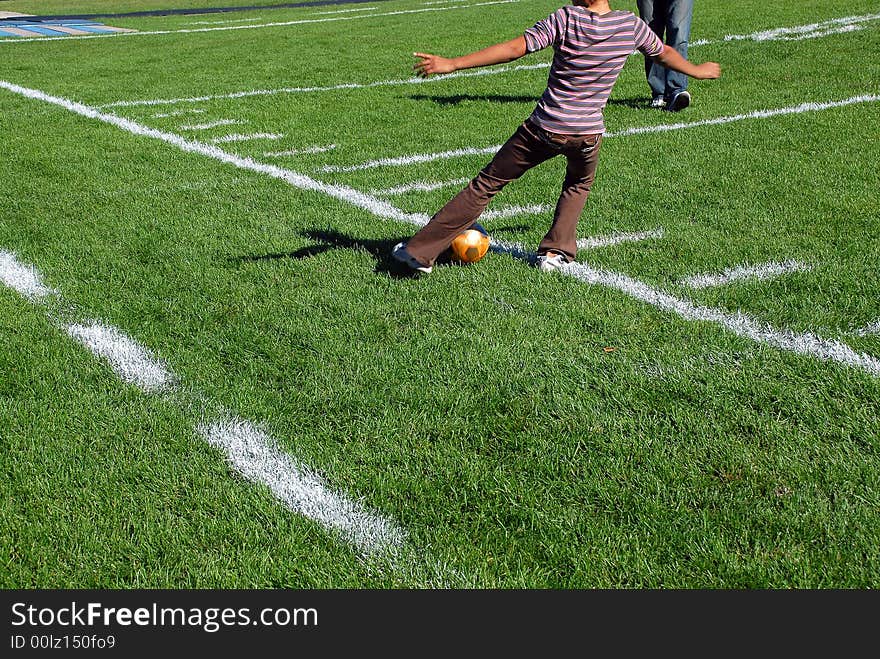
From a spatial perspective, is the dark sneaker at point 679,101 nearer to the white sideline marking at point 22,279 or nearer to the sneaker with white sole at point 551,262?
the sneaker with white sole at point 551,262

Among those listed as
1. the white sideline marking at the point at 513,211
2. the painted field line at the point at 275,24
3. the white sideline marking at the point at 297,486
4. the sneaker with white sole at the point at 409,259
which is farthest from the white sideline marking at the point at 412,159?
the painted field line at the point at 275,24

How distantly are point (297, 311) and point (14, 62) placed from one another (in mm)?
10603

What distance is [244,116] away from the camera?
8500 millimetres

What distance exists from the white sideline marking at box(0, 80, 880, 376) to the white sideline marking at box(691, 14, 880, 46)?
7991 mm

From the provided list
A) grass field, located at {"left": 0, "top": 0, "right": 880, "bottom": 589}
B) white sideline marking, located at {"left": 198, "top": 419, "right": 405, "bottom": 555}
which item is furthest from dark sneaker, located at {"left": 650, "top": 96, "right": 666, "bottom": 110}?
white sideline marking, located at {"left": 198, "top": 419, "right": 405, "bottom": 555}

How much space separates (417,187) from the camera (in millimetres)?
6137

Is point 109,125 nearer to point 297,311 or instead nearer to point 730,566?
point 297,311

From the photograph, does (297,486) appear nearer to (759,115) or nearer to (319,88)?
(759,115)

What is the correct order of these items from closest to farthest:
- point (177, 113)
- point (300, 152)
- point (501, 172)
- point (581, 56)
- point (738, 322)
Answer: point (738, 322) < point (581, 56) < point (501, 172) < point (300, 152) < point (177, 113)

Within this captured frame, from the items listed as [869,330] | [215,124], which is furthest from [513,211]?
[215,124]

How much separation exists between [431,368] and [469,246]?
1230 mm

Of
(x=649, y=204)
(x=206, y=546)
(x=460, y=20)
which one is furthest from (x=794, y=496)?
(x=460, y=20)

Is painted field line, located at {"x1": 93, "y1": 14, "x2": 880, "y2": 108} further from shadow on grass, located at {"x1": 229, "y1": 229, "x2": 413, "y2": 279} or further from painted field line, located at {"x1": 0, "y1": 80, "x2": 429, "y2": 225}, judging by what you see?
shadow on grass, located at {"x1": 229, "y1": 229, "x2": 413, "y2": 279}

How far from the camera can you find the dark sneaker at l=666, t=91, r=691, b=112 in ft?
26.8
